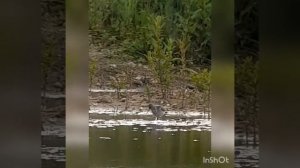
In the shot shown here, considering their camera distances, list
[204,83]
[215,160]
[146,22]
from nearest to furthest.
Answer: [215,160]
[204,83]
[146,22]

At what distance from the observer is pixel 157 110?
4520mm

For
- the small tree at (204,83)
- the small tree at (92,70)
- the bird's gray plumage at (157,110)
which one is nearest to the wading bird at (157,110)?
the bird's gray plumage at (157,110)

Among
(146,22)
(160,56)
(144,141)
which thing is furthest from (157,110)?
(146,22)

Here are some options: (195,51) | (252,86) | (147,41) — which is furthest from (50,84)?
(252,86)

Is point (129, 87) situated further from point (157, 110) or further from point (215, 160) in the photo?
point (215, 160)

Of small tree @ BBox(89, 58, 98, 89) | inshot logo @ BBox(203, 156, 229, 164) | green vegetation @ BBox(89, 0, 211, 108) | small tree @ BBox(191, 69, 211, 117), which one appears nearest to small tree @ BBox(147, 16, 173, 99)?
green vegetation @ BBox(89, 0, 211, 108)

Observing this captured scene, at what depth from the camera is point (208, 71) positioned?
14.5 feet

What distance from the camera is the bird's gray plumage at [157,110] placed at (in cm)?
449

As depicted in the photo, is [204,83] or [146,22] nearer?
[204,83]

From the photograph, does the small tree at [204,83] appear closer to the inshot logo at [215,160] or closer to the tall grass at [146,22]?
the tall grass at [146,22]

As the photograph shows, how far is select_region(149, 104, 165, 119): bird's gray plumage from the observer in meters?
4.49

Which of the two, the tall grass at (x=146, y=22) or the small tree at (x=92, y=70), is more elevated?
the tall grass at (x=146, y=22)
